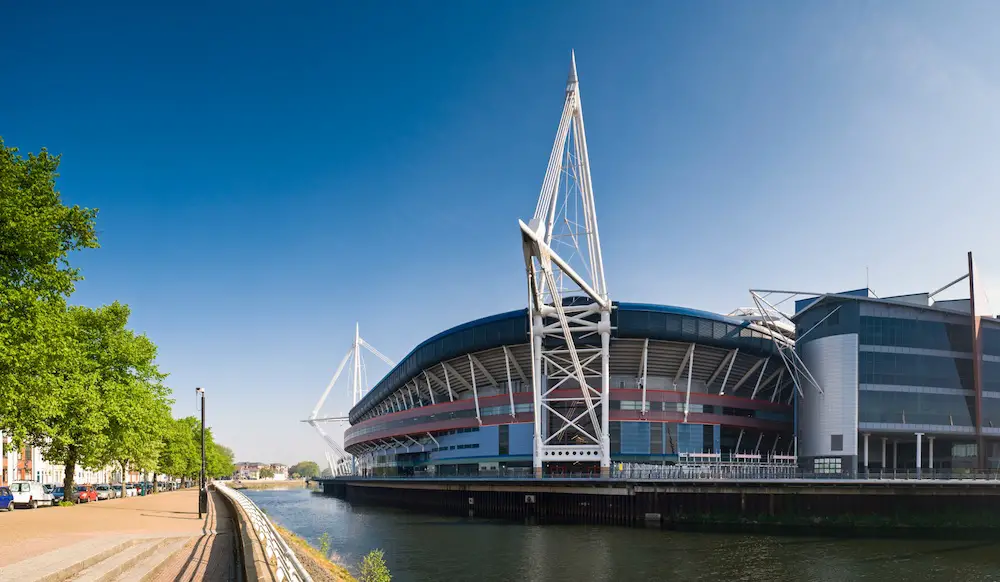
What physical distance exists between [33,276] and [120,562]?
1374 centimetres

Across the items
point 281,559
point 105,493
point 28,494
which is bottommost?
point 105,493

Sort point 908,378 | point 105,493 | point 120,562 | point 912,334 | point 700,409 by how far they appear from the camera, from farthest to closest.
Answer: point 700,409
point 105,493
point 912,334
point 908,378
point 120,562

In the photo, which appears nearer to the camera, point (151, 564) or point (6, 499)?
point (151, 564)

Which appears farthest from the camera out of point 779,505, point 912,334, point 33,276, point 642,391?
point 642,391

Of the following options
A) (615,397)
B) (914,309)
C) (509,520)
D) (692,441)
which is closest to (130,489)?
(509,520)

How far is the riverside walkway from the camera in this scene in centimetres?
1650

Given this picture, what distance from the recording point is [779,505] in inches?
2087

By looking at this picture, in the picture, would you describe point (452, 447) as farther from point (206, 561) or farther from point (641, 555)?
point (206, 561)

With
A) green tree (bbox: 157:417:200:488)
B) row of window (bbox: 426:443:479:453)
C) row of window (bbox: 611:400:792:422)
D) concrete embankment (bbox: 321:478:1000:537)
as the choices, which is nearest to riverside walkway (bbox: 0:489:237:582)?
concrete embankment (bbox: 321:478:1000:537)

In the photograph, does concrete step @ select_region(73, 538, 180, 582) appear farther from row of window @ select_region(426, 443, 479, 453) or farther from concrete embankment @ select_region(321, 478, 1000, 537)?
row of window @ select_region(426, 443, 479, 453)

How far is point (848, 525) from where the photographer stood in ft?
168

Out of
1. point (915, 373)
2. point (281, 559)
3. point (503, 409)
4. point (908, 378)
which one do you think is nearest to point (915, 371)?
point (915, 373)

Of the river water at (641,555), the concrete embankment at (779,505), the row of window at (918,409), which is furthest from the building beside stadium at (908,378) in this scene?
the river water at (641,555)

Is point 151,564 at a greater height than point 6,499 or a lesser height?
greater
